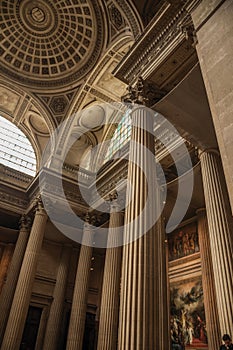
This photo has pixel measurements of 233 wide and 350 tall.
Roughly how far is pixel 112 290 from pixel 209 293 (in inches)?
108

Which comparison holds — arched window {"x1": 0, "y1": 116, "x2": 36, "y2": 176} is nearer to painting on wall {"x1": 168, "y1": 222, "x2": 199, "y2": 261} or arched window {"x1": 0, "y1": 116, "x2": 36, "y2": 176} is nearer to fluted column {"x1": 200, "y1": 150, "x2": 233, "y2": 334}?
painting on wall {"x1": 168, "y1": 222, "x2": 199, "y2": 261}

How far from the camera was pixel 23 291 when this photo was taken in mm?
9500

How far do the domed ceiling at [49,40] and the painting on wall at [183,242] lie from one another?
7910 millimetres

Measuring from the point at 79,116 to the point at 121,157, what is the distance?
434cm

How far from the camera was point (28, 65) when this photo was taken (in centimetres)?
1335

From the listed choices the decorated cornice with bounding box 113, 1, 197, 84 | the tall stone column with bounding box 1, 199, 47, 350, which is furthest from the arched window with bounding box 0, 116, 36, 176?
the decorated cornice with bounding box 113, 1, 197, 84

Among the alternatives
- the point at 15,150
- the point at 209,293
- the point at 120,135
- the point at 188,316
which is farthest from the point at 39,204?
the point at 209,293

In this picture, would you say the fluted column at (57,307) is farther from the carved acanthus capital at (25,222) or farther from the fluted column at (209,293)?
the fluted column at (209,293)

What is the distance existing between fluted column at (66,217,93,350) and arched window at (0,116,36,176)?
15.8ft

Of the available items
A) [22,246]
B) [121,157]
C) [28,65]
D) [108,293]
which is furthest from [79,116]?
[108,293]

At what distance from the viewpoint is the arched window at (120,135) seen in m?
13.0

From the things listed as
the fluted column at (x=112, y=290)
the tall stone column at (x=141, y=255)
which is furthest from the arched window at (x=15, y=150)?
the tall stone column at (x=141, y=255)

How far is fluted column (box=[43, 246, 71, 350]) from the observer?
1192 centimetres

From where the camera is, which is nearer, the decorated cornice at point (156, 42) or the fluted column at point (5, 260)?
the decorated cornice at point (156, 42)
